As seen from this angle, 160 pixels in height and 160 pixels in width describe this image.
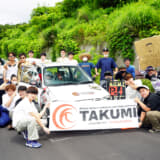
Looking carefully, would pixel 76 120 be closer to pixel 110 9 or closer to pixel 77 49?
pixel 77 49

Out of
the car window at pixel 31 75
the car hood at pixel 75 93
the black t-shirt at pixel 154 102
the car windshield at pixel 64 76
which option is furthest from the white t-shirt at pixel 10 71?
the black t-shirt at pixel 154 102

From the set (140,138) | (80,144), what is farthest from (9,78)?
(140,138)

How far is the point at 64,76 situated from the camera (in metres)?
8.89

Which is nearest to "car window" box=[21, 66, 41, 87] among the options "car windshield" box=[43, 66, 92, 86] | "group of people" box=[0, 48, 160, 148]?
"group of people" box=[0, 48, 160, 148]

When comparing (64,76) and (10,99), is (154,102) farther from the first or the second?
(10,99)

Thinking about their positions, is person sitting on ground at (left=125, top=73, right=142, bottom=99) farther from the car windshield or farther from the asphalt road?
the asphalt road

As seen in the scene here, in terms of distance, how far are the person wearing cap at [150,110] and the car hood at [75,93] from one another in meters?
1.04

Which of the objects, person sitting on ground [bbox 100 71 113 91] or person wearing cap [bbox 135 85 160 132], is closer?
person wearing cap [bbox 135 85 160 132]

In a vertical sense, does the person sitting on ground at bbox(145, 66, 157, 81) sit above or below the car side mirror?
above

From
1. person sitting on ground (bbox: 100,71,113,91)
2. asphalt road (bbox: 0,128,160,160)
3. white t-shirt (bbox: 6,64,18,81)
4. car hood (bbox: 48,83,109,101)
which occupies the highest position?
white t-shirt (bbox: 6,64,18,81)

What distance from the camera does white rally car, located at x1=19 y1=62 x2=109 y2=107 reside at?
733cm

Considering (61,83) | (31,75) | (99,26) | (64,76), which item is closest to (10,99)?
(61,83)

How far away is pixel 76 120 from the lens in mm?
6711

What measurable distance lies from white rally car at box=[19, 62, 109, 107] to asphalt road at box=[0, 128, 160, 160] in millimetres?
960
